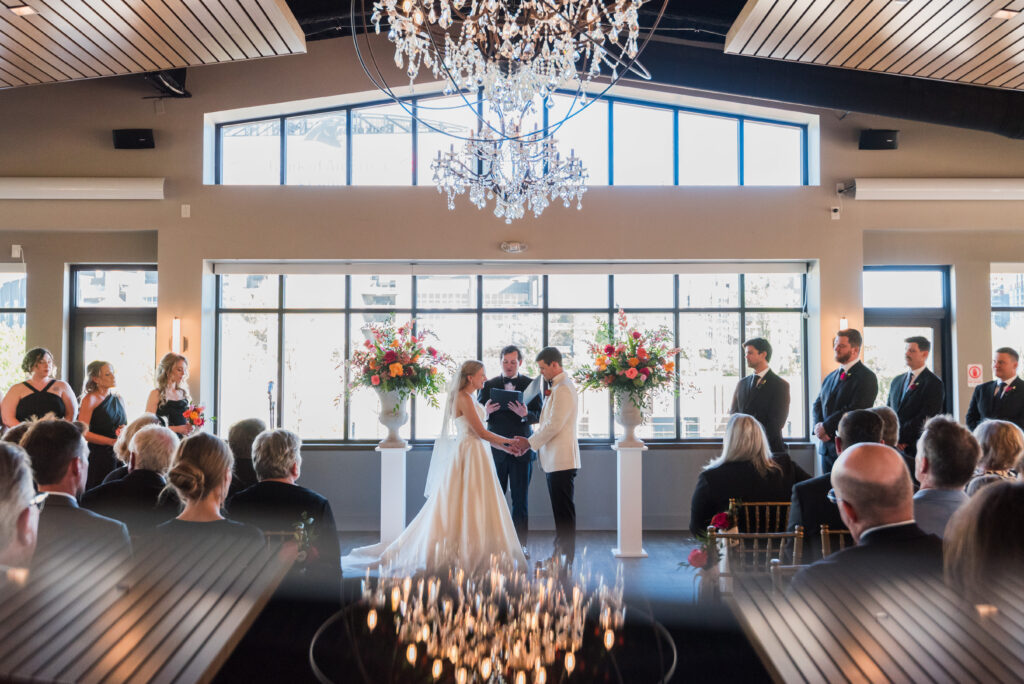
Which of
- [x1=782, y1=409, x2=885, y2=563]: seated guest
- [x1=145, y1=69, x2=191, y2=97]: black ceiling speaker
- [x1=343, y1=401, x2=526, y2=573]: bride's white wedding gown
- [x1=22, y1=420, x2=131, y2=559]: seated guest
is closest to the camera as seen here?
[x1=22, y1=420, x2=131, y2=559]: seated guest

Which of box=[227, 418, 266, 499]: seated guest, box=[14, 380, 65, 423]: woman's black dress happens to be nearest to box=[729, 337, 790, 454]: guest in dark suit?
box=[227, 418, 266, 499]: seated guest

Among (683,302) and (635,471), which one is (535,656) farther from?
Answer: (683,302)

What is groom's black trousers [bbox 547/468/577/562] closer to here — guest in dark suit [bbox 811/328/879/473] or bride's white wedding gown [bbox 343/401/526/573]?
bride's white wedding gown [bbox 343/401/526/573]

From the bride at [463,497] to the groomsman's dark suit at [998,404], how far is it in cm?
388

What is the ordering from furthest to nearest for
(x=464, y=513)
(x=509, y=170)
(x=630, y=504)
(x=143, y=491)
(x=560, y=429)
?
(x=630, y=504) < (x=560, y=429) < (x=464, y=513) < (x=509, y=170) < (x=143, y=491)

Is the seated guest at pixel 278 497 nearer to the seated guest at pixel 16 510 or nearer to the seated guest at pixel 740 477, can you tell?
the seated guest at pixel 16 510

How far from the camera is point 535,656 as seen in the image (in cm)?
119

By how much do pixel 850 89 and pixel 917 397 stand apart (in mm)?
2689

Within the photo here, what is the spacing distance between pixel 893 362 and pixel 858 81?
10.2 feet

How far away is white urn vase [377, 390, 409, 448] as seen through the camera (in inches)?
265

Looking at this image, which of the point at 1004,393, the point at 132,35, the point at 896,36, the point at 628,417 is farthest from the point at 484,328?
A: the point at 1004,393

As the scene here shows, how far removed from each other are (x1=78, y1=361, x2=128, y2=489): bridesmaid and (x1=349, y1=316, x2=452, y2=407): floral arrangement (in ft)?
6.32

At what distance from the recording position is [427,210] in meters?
7.66

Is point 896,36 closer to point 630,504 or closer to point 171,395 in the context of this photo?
point 630,504
